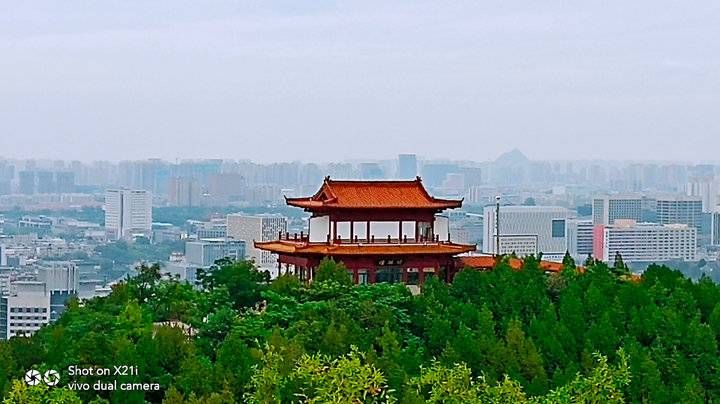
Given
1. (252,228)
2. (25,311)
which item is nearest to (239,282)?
(25,311)

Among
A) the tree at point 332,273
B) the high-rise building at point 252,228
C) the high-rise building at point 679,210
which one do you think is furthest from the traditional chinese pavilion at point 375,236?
the high-rise building at point 679,210

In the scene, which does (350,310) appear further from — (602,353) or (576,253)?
(576,253)

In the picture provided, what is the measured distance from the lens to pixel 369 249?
57.2 ft

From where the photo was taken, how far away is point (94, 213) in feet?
365

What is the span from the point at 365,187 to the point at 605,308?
4.26m

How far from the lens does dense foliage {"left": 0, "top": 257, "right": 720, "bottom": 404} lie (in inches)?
449

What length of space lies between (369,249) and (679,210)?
70860 mm

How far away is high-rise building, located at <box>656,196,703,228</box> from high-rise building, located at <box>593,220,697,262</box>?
12435 millimetres

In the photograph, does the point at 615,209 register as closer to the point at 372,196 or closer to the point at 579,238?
the point at 579,238

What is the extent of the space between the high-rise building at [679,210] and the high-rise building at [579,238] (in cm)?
763

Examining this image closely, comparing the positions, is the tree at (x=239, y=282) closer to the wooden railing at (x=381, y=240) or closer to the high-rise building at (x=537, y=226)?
the wooden railing at (x=381, y=240)

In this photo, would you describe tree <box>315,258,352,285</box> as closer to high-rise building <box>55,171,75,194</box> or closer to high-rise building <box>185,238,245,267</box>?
high-rise building <box>185,238,245,267</box>

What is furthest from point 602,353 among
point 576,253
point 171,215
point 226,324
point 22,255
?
point 171,215

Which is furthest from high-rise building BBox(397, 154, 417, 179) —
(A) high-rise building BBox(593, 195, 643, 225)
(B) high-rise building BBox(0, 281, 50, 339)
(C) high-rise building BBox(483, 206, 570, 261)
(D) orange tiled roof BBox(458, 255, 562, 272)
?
(D) orange tiled roof BBox(458, 255, 562, 272)
